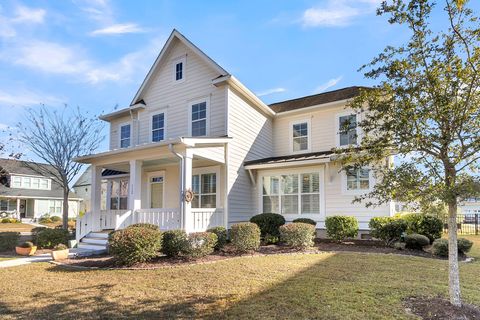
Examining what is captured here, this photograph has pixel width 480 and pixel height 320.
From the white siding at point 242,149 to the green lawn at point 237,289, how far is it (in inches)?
201

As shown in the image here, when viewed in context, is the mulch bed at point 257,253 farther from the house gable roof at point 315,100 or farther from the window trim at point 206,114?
the house gable roof at point 315,100

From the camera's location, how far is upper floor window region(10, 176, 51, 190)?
37125mm

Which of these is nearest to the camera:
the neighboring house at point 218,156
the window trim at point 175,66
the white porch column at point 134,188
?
the white porch column at point 134,188

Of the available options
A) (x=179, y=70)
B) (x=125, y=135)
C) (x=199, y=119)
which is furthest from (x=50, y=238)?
(x=179, y=70)

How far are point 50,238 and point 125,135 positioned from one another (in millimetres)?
6871

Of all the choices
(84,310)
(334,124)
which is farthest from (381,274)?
(334,124)

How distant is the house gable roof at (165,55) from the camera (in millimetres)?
13760

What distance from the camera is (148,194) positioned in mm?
16266

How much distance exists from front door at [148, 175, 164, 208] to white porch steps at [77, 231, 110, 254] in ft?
12.6

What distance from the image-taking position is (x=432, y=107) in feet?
16.1

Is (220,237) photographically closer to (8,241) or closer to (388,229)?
(388,229)

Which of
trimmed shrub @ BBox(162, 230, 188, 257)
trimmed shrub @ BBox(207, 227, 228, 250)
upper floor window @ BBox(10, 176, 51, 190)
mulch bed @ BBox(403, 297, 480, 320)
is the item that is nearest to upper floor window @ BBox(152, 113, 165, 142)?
trimmed shrub @ BBox(207, 227, 228, 250)

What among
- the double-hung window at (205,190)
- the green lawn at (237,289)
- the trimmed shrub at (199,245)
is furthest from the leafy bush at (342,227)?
the trimmed shrub at (199,245)

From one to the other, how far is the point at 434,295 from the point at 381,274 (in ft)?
4.87
